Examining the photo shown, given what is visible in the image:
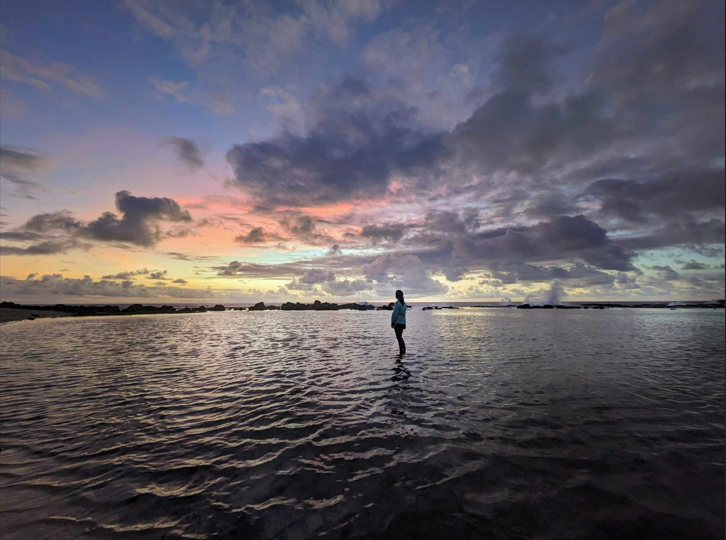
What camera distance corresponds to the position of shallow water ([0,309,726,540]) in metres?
5.27

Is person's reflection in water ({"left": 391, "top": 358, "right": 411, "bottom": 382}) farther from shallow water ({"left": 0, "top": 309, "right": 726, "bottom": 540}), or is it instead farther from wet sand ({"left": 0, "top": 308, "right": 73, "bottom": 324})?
wet sand ({"left": 0, "top": 308, "right": 73, "bottom": 324})

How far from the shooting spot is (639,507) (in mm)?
5520

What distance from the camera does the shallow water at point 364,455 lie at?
5.27 m

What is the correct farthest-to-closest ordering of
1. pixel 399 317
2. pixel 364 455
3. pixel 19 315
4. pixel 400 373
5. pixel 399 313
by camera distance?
pixel 19 315
pixel 399 317
pixel 399 313
pixel 400 373
pixel 364 455

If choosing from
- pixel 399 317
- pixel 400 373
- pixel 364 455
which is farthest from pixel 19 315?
pixel 364 455

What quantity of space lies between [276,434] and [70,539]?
4534 millimetres

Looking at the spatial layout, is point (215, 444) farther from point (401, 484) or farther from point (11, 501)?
point (401, 484)

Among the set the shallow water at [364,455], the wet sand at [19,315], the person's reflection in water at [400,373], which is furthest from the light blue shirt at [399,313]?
the wet sand at [19,315]

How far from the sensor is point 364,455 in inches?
297

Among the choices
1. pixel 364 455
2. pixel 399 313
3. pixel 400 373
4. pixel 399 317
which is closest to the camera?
pixel 364 455

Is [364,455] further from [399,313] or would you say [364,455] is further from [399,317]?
[399,317]

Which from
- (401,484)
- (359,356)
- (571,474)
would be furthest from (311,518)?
(359,356)

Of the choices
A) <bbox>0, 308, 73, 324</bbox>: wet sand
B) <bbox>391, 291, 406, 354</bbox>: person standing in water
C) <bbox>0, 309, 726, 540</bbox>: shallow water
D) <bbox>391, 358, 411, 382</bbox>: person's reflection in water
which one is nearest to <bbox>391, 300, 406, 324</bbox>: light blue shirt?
<bbox>391, 291, 406, 354</bbox>: person standing in water

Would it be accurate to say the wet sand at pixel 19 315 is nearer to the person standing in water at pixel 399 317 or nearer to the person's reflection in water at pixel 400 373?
the person standing in water at pixel 399 317
